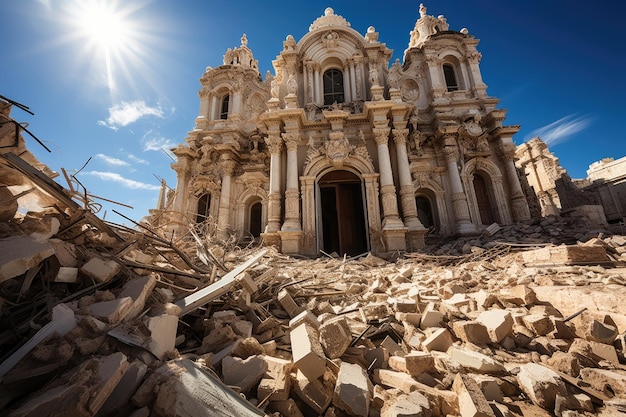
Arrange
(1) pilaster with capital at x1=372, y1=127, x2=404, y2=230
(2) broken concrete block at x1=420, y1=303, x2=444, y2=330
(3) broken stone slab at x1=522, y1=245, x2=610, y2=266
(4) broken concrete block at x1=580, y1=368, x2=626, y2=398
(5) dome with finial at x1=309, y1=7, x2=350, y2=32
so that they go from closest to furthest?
(4) broken concrete block at x1=580, y1=368, x2=626, y2=398 → (2) broken concrete block at x1=420, y1=303, x2=444, y2=330 → (3) broken stone slab at x1=522, y1=245, x2=610, y2=266 → (1) pilaster with capital at x1=372, y1=127, x2=404, y2=230 → (5) dome with finial at x1=309, y1=7, x2=350, y2=32

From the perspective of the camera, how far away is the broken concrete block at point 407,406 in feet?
4.72

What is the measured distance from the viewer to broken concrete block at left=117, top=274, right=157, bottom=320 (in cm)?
188

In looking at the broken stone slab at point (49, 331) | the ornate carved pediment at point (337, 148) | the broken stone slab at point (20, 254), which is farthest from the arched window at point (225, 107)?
the broken stone slab at point (49, 331)

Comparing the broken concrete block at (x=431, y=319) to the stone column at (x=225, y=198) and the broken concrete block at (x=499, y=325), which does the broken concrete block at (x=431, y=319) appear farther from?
the stone column at (x=225, y=198)

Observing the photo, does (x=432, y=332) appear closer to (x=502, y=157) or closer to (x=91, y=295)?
(x=91, y=295)

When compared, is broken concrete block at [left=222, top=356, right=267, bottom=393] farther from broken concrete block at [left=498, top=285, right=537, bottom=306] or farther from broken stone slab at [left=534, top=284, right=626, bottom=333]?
broken stone slab at [left=534, top=284, right=626, bottom=333]

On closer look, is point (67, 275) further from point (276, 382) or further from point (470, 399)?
point (470, 399)

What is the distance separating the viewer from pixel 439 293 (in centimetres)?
353

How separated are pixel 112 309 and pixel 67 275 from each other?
0.66m

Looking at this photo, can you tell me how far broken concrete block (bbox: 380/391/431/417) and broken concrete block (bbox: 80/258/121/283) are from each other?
2312mm

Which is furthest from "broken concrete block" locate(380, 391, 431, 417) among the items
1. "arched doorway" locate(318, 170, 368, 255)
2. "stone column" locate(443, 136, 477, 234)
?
"stone column" locate(443, 136, 477, 234)

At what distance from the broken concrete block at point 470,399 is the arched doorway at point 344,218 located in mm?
7970

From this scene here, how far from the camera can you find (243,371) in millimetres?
1725

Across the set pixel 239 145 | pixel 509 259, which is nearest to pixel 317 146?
pixel 239 145
